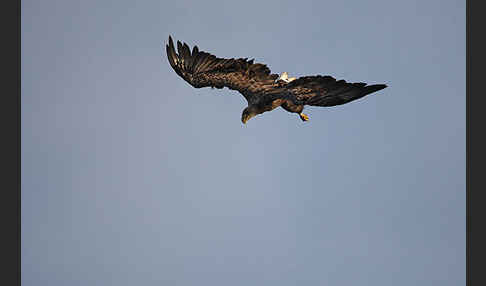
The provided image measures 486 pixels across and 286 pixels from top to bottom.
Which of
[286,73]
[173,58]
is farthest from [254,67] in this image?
[173,58]

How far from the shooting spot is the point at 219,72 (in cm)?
1308

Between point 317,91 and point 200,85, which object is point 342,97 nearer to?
point 317,91

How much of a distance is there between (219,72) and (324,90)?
2.43m

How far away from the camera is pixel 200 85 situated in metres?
13.3

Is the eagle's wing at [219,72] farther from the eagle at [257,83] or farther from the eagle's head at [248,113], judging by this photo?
the eagle's head at [248,113]

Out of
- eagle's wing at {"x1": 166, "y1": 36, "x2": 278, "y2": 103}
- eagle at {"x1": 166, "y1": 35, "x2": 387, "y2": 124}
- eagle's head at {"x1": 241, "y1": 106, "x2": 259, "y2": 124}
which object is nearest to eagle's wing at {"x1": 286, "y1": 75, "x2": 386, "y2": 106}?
eagle at {"x1": 166, "y1": 35, "x2": 387, "y2": 124}

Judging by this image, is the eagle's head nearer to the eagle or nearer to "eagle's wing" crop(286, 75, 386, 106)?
the eagle

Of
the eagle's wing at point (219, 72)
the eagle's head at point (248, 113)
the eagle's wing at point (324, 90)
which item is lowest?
the eagle's head at point (248, 113)

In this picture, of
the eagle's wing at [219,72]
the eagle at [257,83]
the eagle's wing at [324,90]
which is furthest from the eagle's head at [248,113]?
the eagle's wing at [324,90]

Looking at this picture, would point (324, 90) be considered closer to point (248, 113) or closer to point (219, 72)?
point (248, 113)

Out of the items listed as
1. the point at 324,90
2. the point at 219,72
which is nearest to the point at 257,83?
the point at 219,72

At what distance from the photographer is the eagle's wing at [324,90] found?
40.1 ft

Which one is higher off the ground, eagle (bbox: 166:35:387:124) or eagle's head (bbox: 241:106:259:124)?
eagle (bbox: 166:35:387:124)

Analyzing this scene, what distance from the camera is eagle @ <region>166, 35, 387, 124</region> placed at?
12445 millimetres
